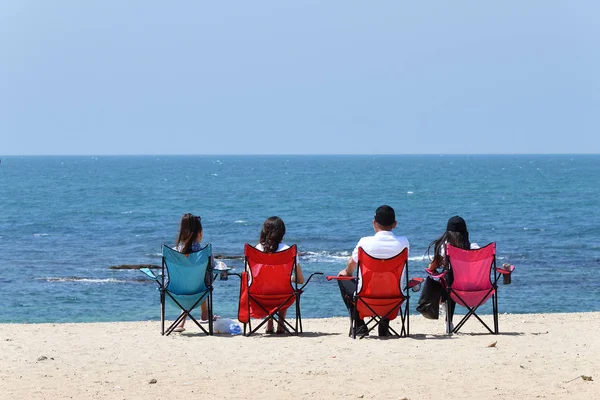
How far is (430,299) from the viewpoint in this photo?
9.67m

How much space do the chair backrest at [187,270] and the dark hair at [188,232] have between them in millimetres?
267

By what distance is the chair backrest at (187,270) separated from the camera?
959cm

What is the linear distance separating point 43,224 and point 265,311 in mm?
36013

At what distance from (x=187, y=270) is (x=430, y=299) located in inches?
93.6

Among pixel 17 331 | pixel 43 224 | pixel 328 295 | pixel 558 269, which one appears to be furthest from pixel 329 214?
pixel 17 331

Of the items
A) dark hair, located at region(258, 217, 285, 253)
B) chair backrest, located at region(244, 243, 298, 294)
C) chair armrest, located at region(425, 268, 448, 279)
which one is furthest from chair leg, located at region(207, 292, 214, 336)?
chair armrest, located at region(425, 268, 448, 279)

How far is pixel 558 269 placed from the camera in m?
25.5

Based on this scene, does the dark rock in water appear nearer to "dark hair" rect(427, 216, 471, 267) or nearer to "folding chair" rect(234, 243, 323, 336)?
"folding chair" rect(234, 243, 323, 336)

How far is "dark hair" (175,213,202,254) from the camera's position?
9.80m

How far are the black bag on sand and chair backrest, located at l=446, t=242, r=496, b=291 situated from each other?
227mm

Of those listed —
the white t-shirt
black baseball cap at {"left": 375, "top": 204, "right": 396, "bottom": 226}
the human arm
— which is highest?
black baseball cap at {"left": 375, "top": 204, "right": 396, "bottom": 226}

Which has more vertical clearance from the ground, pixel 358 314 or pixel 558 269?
pixel 358 314

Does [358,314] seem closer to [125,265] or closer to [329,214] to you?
[125,265]

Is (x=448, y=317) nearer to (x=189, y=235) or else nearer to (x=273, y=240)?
(x=273, y=240)
